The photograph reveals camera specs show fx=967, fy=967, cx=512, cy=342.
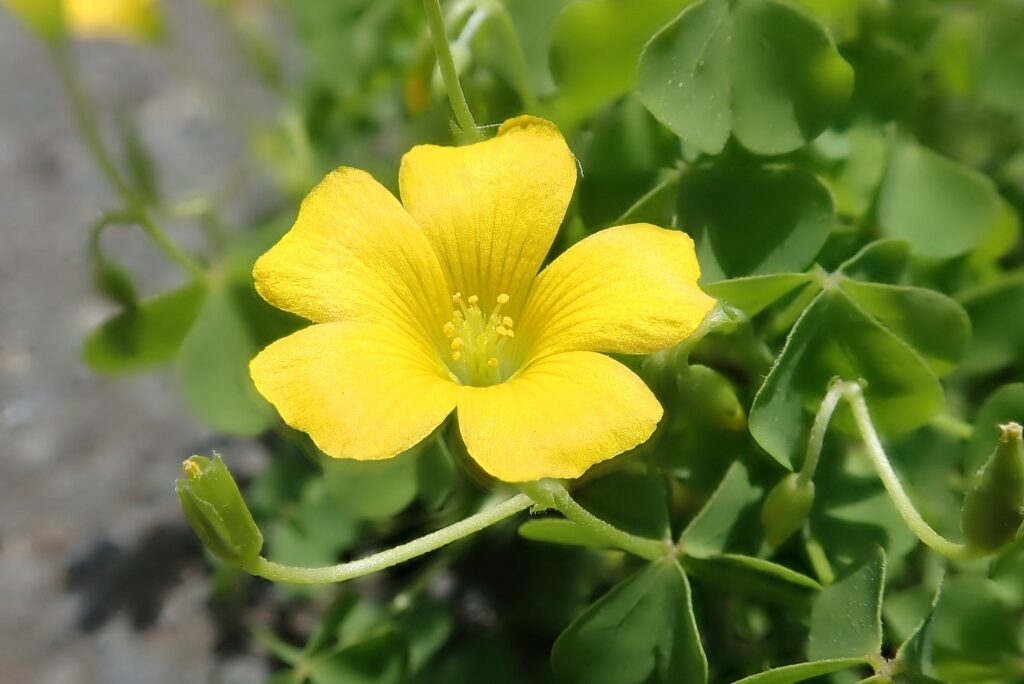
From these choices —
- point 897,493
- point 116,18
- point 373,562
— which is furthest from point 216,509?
point 116,18

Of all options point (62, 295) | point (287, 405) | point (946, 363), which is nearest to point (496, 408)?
point (287, 405)

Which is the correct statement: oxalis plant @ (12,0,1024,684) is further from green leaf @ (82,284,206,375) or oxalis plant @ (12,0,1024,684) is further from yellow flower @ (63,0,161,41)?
yellow flower @ (63,0,161,41)

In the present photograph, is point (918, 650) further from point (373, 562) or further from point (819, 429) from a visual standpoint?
point (373, 562)

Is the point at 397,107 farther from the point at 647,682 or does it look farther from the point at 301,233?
the point at 647,682

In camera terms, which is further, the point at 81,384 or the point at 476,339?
the point at 81,384

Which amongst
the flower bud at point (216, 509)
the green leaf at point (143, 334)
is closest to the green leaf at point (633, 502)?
the flower bud at point (216, 509)
